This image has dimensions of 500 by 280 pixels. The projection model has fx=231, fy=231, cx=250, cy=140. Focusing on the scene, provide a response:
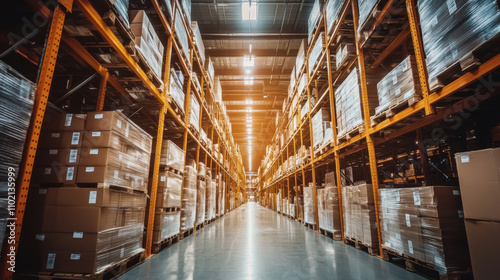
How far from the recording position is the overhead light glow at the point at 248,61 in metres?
10.7

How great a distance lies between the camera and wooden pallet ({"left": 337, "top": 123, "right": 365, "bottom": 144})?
13.7ft

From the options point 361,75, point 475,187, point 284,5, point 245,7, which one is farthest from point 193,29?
point 475,187

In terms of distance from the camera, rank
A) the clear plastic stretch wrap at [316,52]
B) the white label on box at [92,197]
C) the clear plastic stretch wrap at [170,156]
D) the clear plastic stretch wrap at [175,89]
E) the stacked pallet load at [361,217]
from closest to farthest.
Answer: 1. the white label on box at [92,197]
2. the stacked pallet load at [361,217]
3. the clear plastic stretch wrap at [170,156]
4. the clear plastic stretch wrap at [175,89]
5. the clear plastic stretch wrap at [316,52]

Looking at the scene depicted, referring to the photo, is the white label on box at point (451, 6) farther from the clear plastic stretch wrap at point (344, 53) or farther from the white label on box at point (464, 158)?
the clear plastic stretch wrap at point (344, 53)

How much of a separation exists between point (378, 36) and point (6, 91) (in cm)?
482

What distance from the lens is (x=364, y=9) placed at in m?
4.01

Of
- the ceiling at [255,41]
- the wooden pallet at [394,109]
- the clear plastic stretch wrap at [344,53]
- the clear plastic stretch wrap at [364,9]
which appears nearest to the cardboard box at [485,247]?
the wooden pallet at [394,109]

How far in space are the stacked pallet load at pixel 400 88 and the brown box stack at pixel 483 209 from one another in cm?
107

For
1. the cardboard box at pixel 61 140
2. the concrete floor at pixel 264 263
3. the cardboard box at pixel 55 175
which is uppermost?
the cardboard box at pixel 61 140

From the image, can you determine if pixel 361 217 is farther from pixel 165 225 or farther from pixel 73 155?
pixel 73 155

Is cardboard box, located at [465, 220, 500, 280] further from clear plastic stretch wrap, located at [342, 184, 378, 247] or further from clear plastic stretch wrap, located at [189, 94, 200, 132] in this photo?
clear plastic stretch wrap, located at [189, 94, 200, 132]

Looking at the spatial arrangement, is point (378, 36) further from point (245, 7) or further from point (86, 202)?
point (245, 7)

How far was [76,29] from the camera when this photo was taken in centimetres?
258

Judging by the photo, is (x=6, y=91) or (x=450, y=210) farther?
(x=450, y=210)
